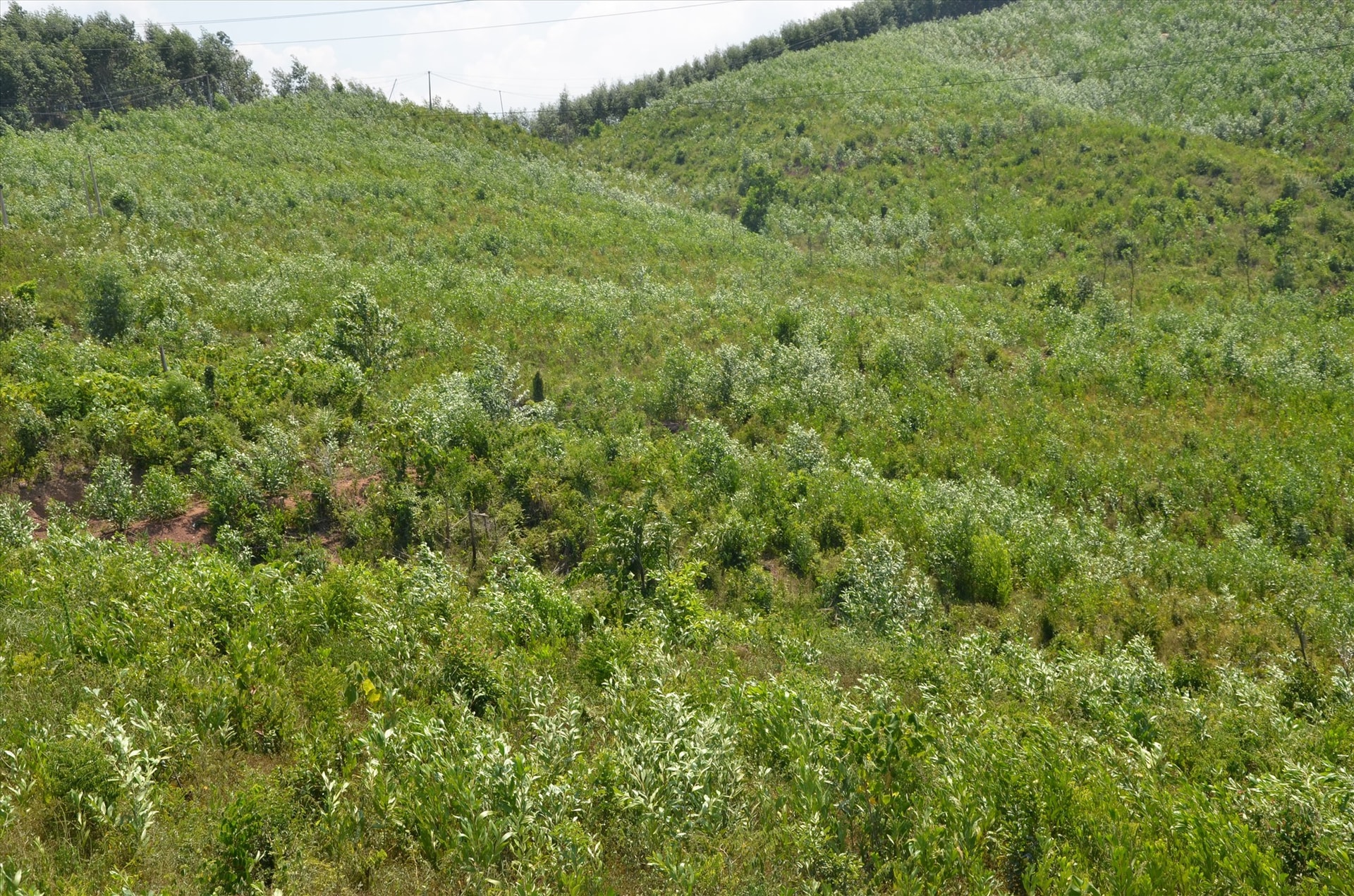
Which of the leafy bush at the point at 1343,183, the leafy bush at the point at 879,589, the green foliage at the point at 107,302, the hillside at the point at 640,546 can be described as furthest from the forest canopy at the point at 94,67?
the leafy bush at the point at 1343,183

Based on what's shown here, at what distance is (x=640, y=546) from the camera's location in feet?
32.6

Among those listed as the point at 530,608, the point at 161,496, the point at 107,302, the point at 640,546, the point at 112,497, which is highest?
the point at 107,302

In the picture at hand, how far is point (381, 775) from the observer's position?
4621mm

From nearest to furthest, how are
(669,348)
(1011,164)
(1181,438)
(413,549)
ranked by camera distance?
(413,549)
(1181,438)
(669,348)
(1011,164)

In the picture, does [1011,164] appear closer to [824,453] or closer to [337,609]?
[824,453]

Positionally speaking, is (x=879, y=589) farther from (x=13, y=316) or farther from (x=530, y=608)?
(x=13, y=316)

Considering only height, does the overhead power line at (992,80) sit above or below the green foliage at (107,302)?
above

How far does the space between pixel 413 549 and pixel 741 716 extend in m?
6.18

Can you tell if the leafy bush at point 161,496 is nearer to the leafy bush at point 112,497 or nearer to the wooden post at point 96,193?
the leafy bush at point 112,497

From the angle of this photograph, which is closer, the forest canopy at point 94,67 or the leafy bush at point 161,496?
the leafy bush at point 161,496

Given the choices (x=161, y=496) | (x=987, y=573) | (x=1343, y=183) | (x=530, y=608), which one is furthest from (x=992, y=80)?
(x=161, y=496)

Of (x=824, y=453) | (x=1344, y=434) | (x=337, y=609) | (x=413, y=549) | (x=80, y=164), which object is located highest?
(x=80, y=164)

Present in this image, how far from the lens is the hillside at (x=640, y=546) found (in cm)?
439

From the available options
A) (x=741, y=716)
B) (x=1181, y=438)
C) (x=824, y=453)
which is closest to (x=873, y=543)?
(x=824, y=453)
